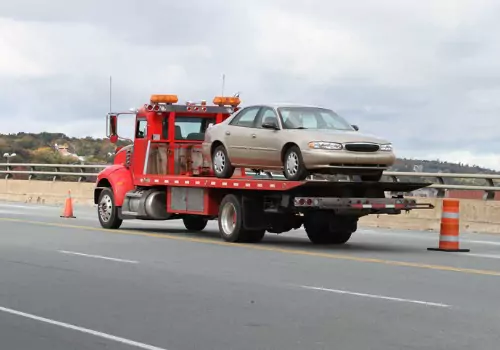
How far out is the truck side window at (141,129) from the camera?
2350cm

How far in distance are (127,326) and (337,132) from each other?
9127 millimetres

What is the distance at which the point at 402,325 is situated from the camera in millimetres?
10102

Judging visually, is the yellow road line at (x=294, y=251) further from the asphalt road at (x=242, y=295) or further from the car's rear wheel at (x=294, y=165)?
the car's rear wheel at (x=294, y=165)

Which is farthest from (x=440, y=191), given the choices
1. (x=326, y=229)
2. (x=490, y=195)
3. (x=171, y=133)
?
(x=171, y=133)

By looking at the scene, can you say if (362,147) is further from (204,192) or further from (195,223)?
(195,223)

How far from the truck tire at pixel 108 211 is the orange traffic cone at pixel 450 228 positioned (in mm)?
7906

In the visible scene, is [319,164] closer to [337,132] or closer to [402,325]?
[337,132]

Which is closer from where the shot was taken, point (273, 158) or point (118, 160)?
point (273, 158)

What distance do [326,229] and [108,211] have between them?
19.0 ft

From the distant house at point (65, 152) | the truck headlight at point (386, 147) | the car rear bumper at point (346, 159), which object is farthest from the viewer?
the distant house at point (65, 152)

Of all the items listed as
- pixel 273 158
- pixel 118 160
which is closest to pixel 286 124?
pixel 273 158

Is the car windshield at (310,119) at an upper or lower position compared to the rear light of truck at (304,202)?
upper

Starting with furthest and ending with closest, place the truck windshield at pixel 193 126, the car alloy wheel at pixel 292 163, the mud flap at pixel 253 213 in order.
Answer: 1. the truck windshield at pixel 193 126
2. the mud flap at pixel 253 213
3. the car alloy wheel at pixel 292 163

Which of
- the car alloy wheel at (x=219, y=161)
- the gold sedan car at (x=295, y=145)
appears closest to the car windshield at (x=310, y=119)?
the gold sedan car at (x=295, y=145)
